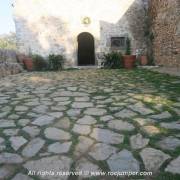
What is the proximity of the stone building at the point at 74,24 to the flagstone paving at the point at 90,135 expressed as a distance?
8.54 m

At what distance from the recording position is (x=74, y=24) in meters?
13.0

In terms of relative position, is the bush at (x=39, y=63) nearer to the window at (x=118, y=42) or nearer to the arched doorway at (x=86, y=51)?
the window at (x=118, y=42)

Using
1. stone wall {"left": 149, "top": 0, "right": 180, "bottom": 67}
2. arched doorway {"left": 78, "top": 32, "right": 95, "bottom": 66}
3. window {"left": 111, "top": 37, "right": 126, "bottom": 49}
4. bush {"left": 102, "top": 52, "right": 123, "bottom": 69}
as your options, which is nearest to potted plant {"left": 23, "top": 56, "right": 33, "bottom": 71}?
bush {"left": 102, "top": 52, "right": 123, "bottom": 69}

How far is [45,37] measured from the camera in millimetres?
13047

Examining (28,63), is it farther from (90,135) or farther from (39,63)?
(90,135)

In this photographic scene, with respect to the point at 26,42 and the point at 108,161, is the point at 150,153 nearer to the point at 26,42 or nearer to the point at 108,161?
the point at 108,161

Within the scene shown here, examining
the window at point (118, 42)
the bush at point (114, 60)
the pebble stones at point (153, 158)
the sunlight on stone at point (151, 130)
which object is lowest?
the pebble stones at point (153, 158)

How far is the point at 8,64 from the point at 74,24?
14.3ft

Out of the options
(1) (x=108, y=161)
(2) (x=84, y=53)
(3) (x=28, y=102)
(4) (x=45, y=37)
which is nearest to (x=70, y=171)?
(1) (x=108, y=161)

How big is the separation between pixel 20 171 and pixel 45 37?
37.6ft

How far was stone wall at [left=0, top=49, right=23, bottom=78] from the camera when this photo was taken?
976 cm

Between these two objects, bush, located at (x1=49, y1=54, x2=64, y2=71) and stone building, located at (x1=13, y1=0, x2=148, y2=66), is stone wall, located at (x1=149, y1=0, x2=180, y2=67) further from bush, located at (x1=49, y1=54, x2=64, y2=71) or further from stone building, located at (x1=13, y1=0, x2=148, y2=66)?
bush, located at (x1=49, y1=54, x2=64, y2=71)

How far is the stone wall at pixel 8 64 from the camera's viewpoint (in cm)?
976

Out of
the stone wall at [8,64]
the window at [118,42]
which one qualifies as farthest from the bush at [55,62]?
the window at [118,42]
